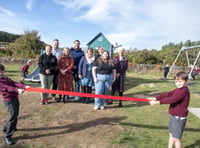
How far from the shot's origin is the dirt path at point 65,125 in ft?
11.0

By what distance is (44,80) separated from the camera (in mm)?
5547

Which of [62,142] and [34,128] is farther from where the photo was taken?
[34,128]

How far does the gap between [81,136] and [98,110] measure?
1.82 m

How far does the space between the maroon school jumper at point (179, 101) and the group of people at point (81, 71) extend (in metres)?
2.69

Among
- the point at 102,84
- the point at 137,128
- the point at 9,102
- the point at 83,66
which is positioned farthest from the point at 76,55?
the point at 9,102

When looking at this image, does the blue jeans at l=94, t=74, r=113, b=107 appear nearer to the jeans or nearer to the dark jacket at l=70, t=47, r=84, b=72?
the dark jacket at l=70, t=47, r=84, b=72

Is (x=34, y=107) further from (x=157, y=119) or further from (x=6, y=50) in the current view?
(x=6, y=50)

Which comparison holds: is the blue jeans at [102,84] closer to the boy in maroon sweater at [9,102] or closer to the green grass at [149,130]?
the green grass at [149,130]

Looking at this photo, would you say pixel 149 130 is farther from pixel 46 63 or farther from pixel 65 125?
pixel 46 63

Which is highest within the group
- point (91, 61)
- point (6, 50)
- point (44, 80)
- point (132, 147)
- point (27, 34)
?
point (27, 34)

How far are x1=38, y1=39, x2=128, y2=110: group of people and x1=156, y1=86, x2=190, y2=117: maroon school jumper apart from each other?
2.69 meters

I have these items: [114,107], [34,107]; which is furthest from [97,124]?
[34,107]

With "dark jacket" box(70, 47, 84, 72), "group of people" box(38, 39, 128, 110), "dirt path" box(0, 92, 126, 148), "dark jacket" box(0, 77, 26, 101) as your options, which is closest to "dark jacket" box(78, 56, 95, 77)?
"group of people" box(38, 39, 128, 110)

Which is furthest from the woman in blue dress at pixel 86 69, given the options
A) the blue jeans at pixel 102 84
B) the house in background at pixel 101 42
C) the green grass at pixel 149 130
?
the house in background at pixel 101 42
